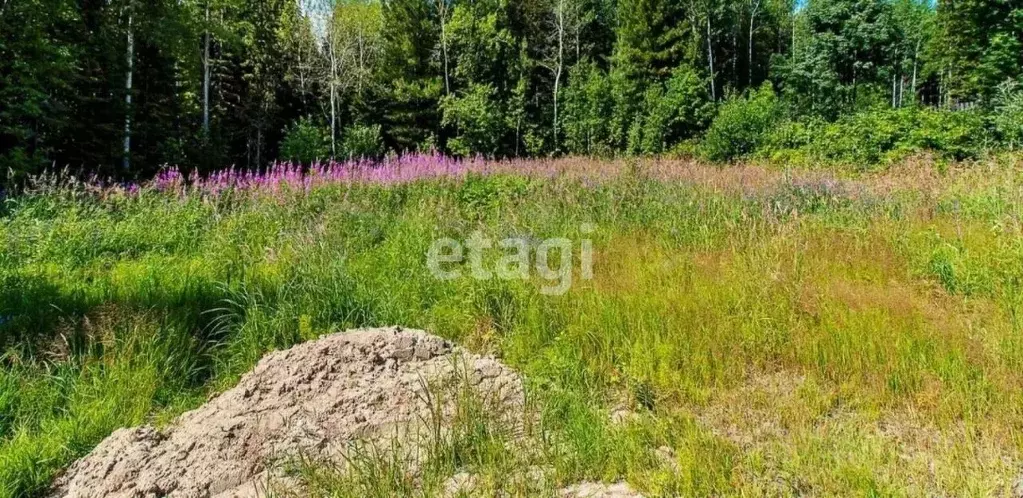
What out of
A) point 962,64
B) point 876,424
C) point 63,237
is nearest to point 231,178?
point 63,237

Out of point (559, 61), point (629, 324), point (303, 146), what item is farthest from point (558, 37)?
point (629, 324)

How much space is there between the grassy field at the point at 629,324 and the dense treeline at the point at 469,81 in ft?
29.2

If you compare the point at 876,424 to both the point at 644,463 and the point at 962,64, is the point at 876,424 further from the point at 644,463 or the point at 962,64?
the point at 962,64

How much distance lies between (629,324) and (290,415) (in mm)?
2075

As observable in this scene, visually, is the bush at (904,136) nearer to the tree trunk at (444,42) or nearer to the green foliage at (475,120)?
the green foliage at (475,120)

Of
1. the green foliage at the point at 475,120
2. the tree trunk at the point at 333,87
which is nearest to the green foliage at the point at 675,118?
the green foliage at the point at 475,120

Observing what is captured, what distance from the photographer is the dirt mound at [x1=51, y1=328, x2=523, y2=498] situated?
7.54 feet

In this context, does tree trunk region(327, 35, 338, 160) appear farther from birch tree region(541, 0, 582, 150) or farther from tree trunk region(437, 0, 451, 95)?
birch tree region(541, 0, 582, 150)

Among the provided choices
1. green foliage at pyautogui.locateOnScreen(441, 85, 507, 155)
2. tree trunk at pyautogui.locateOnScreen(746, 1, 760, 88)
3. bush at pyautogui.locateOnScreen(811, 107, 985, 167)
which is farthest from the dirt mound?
tree trunk at pyautogui.locateOnScreen(746, 1, 760, 88)

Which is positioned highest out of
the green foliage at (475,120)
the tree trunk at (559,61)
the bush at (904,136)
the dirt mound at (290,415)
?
the tree trunk at (559,61)

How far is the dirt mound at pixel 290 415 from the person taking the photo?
7.54 feet
